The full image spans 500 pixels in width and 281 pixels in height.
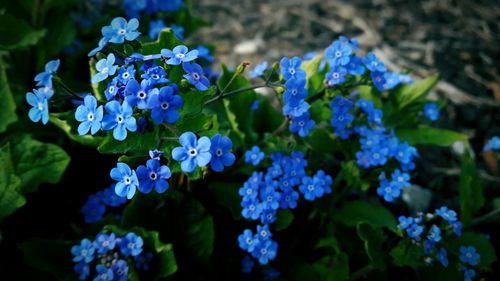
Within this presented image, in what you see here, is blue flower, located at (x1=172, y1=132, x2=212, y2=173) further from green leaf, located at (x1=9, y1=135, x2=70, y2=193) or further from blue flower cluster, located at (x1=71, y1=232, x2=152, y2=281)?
green leaf, located at (x1=9, y1=135, x2=70, y2=193)

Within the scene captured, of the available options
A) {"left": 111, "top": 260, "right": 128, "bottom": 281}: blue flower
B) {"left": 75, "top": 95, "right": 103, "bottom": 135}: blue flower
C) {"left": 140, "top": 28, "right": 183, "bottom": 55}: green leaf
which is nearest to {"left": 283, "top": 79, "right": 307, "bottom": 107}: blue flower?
{"left": 140, "top": 28, "right": 183, "bottom": 55}: green leaf

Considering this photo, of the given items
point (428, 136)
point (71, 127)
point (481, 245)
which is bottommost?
point (481, 245)

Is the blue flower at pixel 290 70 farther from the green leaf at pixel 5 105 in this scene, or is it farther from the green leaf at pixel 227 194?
the green leaf at pixel 5 105

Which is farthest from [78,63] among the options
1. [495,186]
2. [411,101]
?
A: [495,186]

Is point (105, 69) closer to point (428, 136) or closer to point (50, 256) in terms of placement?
point (50, 256)

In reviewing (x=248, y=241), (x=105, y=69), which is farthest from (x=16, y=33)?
(x=248, y=241)
